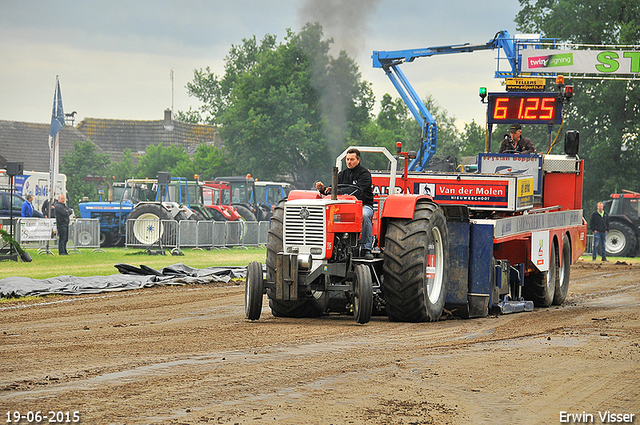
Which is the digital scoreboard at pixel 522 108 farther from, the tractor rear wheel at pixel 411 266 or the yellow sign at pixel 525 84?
the tractor rear wheel at pixel 411 266

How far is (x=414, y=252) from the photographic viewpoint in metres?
10.0

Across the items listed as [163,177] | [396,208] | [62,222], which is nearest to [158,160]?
[163,177]

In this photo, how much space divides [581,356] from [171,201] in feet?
85.8

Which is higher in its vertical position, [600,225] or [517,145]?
[517,145]

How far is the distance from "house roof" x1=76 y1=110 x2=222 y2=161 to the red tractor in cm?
5875

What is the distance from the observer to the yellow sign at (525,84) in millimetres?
14781

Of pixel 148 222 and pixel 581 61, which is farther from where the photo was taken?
pixel 581 61

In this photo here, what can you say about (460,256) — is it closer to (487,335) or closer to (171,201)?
(487,335)

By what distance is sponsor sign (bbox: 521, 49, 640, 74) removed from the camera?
101ft

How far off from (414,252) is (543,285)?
13.9ft

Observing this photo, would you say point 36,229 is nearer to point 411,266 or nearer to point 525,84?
point 525,84

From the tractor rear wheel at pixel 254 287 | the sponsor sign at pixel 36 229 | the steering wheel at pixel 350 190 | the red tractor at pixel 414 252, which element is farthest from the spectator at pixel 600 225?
the tractor rear wheel at pixel 254 287

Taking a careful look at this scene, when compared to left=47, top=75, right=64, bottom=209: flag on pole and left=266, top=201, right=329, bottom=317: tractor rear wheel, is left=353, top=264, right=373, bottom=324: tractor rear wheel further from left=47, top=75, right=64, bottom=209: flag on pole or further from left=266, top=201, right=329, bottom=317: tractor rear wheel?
left=47, top=75, right=64, bottom=209: flag on pole

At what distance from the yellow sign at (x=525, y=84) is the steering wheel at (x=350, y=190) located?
212 inches
